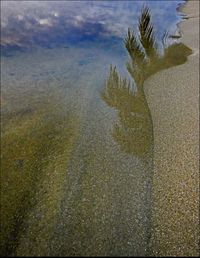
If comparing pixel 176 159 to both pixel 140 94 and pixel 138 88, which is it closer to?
pixel 140 94

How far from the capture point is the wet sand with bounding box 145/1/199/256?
2.24 metres

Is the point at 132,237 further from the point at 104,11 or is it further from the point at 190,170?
the point at 104,11

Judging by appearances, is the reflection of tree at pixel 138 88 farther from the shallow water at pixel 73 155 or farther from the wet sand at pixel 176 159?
the wet sand at pixel 176 159

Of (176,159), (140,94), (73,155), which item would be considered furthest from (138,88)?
(73,155)

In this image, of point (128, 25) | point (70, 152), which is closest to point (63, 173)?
point (70, 152)

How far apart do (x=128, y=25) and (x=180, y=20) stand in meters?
1.54

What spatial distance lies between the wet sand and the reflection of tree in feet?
0.44

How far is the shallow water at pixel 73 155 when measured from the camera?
2238 millimetres

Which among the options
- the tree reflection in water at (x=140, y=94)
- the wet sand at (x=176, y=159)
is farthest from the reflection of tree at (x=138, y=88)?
the wet sand at (x=176, y=159)

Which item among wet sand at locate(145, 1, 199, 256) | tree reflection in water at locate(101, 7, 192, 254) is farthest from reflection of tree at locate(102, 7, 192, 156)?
wet sand at locate(145, 1, 199, 256)

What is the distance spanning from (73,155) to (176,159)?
40.5 inches

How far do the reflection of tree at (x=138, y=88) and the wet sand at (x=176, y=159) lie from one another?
13cm

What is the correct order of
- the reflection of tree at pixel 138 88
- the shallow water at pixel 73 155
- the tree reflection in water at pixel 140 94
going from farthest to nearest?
the reflection of tree at pixel 138 88 → the tree reflection in water at pixel 140 94 → the shallow water at pixel 73 155

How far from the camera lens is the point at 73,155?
10.1 feet
